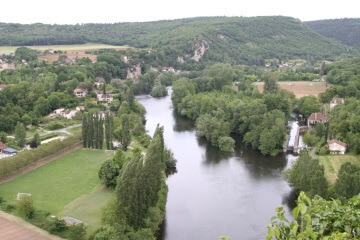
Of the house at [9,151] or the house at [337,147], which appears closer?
the house at [9,151]

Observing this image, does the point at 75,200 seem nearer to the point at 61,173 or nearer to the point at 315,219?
the point at 61,173

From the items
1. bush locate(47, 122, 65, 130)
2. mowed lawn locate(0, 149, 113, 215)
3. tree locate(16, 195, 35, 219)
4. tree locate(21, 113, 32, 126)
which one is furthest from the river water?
tree locate(21, 113, 32, 126)

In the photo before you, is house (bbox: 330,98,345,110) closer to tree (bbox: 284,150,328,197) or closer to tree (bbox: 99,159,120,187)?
tree (bbox: 284,150,328,197)

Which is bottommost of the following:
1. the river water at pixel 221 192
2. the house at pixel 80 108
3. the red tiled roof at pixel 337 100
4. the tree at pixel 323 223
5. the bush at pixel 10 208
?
the river water at pixel 221 192

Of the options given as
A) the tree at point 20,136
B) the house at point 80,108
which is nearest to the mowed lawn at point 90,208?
the tree at point 20,136

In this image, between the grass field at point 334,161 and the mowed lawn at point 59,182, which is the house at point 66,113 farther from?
the grass field at point 334,161

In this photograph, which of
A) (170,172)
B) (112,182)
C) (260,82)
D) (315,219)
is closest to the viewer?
(315,219)

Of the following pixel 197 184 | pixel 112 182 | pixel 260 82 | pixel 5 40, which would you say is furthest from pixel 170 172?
pixel 5 40
